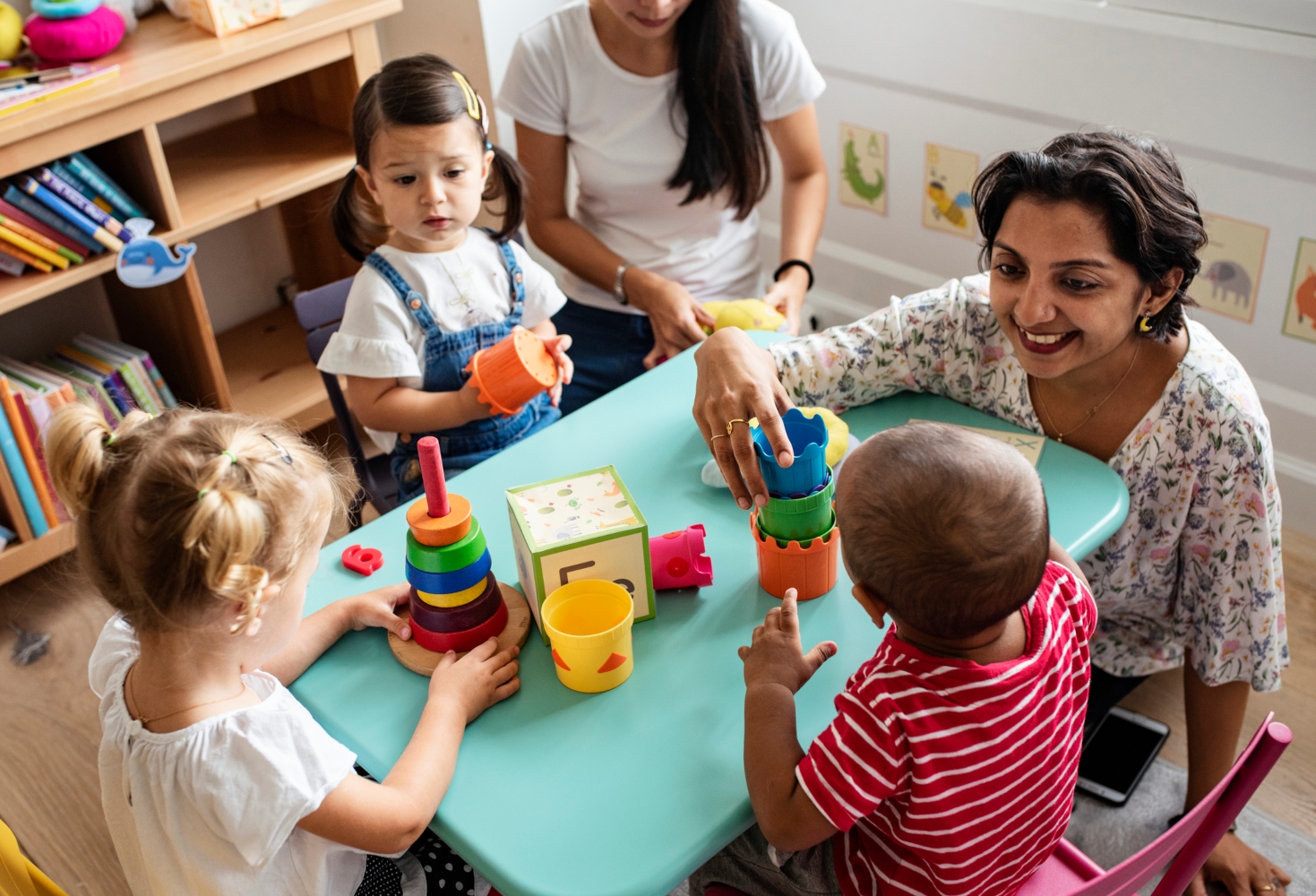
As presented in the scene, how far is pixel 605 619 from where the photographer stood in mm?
1164

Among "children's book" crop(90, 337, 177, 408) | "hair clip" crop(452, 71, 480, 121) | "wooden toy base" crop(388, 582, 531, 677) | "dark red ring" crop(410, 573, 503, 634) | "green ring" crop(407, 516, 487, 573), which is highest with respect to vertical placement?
"hair clip" crop(452, 71, 480, 121)

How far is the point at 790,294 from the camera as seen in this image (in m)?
2.20

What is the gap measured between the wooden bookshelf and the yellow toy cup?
1.51 m

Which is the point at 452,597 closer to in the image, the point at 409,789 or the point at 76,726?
the point at 409,789

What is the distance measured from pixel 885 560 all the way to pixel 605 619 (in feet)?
1.06

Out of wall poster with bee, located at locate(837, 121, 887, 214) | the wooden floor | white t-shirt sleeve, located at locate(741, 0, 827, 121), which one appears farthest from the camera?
wall poster with bee, located at locate(837, 121, 887, 214)

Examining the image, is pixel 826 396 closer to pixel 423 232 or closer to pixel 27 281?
pixel 423 232

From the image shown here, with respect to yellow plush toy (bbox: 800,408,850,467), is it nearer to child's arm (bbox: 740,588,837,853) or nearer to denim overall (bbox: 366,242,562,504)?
child's arm (bbox: 740,588,837,853)

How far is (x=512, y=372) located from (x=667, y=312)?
1.85 feet

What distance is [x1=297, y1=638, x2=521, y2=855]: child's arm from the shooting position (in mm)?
1020

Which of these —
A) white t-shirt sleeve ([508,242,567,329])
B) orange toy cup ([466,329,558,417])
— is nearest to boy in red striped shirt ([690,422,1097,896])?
orange toy cup ([466,329,558,417])

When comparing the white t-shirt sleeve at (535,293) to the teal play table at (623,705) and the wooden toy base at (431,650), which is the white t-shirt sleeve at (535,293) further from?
the wooden toy base at (431,650)

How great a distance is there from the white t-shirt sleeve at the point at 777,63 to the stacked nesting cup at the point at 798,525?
1138 millimetres

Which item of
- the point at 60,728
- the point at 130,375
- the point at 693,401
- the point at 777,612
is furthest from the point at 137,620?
the point at 130,375
